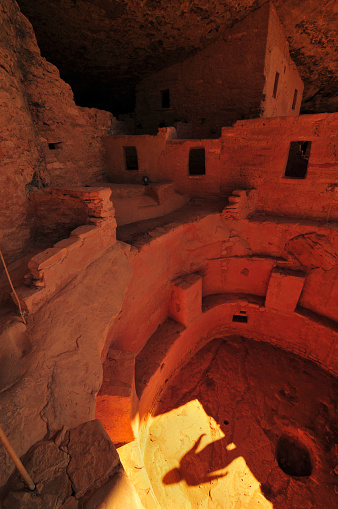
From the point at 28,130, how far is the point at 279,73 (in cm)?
775

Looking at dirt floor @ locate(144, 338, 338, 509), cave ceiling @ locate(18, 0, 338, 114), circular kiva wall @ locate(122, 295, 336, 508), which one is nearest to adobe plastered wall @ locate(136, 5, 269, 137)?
cave ceiling @ locate(18, 0, 338, 114)

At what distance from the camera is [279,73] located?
8.31 metres

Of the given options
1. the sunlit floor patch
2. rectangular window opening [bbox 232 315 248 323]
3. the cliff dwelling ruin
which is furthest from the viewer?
rectangular window opening [bbox 232 315 248 323]

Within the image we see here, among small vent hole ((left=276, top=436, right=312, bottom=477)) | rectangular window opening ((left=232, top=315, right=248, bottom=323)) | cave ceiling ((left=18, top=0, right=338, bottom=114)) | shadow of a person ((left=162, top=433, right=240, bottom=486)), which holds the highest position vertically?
cave ceiling ((left=18, top=0, right=338, bottom=114))

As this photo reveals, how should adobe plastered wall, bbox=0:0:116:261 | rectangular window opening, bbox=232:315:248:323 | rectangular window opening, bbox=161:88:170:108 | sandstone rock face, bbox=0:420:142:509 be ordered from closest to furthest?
1. sandstone rock face, bbox=0:420:142:509
2. adobe plastered wall, bbox=0:0:116:261
3. rectangular window opening, bbox=232:315:248:323
4. rectangular window opening, bbox=161:88:170:108

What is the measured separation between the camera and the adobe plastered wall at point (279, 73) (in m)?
7.29

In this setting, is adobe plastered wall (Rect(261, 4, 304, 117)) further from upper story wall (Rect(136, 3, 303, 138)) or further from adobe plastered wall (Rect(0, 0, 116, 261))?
adobe plastered wall (Rect(0, 0, 116, 261))

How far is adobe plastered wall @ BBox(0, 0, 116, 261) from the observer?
4.17 metres

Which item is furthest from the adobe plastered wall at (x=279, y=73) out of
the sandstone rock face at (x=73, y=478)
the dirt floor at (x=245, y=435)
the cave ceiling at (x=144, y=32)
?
the sandstone rock face at (x=73, y=478)

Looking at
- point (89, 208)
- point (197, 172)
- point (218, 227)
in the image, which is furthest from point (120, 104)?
point (89, 208)

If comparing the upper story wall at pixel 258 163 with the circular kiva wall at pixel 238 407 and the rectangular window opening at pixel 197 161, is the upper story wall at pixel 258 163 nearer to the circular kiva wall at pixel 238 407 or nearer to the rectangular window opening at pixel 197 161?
the rectangular window opening at pixel 197 161

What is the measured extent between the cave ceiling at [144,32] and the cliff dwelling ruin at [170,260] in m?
0.05

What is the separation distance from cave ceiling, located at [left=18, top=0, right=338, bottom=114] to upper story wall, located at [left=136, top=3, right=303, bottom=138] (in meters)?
0.27

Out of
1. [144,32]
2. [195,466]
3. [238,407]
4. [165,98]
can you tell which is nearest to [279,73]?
[165,98]
